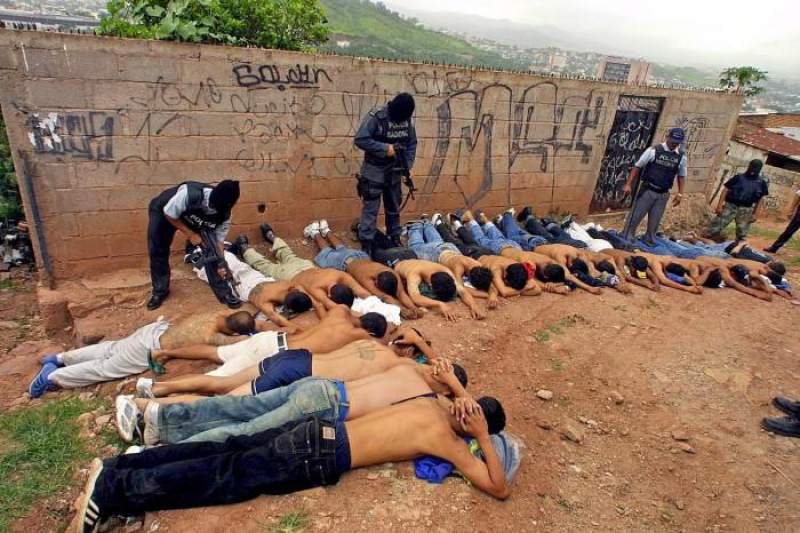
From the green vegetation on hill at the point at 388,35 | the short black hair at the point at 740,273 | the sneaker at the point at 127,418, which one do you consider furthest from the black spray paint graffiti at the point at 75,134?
the green vegetation on hill at the point at 388,35

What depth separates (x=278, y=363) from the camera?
3.12 metres

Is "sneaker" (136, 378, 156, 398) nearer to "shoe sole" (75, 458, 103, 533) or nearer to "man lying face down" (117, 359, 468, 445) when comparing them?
"man lying face down" (117, 359, 468, 445)

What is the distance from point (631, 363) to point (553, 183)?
3.98m

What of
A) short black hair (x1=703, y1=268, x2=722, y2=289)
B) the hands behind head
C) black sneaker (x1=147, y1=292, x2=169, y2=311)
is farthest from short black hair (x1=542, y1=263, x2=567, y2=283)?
black sneaker (x1=147, y1=292, x2=169, y2=311)

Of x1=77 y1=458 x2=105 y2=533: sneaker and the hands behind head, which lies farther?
the hands behind head

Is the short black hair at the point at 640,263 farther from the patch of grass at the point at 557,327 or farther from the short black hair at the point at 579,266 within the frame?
the patch of grass at the point at 557,327

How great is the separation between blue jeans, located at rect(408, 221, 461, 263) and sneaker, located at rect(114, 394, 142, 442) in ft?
11.7

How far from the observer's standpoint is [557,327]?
4.84m

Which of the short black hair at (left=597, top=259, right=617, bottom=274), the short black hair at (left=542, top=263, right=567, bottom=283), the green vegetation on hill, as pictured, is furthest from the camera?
the green vegetation on hill

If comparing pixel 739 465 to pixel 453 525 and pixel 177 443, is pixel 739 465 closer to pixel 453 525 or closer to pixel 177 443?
pixel 453 525

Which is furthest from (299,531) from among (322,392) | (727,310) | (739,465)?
(727,310)

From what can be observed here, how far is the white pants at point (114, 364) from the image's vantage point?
3533 mm

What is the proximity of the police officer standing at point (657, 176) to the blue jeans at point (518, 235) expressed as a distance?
58.1 inches

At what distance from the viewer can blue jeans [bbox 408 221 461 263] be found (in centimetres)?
568
